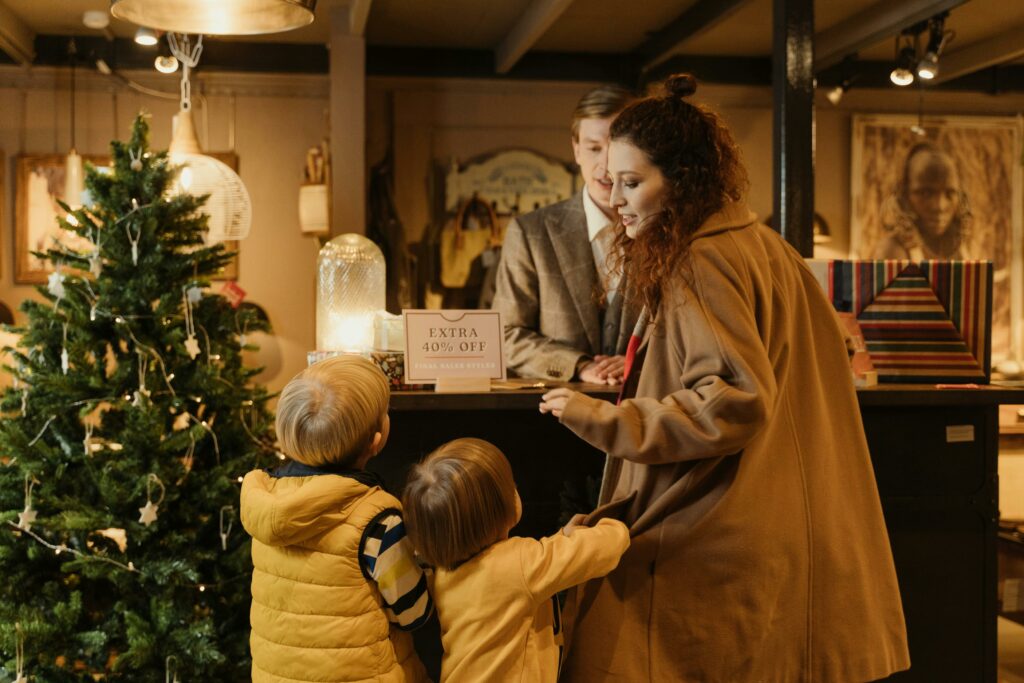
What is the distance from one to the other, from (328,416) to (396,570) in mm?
286

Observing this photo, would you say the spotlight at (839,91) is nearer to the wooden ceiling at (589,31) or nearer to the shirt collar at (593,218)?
the wooden ceiling at (589,31)

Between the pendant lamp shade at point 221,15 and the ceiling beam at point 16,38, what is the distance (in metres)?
3.81

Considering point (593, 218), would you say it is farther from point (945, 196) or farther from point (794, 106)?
point (945, 196)

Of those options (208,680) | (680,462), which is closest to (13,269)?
(208,680)

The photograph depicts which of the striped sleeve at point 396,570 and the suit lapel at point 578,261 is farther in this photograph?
the suit lapel at point 578,261

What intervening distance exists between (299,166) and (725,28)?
271cm

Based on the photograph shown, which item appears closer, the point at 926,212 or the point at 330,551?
the point at 330,551

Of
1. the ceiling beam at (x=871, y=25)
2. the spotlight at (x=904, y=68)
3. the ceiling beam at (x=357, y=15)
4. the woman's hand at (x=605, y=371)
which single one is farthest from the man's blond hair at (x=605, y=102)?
the spotlight at (x=904, y=68)

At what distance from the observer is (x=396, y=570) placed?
1.66 m

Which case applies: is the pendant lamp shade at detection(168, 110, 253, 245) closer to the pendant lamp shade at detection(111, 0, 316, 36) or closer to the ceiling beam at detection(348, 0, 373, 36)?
the ceiling beam at detection(348, 0, 373, 36)

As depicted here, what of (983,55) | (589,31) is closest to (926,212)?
(983,55)

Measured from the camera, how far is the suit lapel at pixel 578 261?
2.56 m

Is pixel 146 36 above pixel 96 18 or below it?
below

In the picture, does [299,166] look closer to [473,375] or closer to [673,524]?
[473,375]
